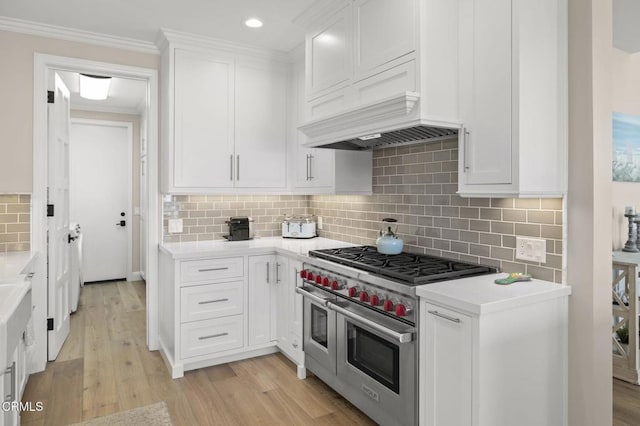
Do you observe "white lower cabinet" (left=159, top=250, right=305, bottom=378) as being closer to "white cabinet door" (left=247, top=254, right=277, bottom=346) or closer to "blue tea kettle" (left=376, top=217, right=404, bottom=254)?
"white cabinet door" (left=247, top=254, right=277, bottom=346)

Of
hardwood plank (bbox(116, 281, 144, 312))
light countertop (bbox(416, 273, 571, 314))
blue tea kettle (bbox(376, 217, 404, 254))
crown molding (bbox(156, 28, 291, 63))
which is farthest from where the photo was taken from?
hardwood plank (bbox(116, 281, 144, 312))

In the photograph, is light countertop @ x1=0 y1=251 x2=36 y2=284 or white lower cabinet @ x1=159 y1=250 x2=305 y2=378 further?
white lower cabinet @ x1=159 y1=250 x2=305 y2=378

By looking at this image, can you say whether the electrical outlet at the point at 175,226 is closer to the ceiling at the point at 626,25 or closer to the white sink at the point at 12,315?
the white sink at the point at 12,315

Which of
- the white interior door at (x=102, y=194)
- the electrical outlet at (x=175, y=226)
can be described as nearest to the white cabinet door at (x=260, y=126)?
the electrical outlet at (x=175, y=226)

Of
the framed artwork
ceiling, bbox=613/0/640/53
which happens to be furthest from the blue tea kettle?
the framed artwork

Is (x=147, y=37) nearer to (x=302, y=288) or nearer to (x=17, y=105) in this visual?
(x=17, y=105)

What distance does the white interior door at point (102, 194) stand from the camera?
6.20 m

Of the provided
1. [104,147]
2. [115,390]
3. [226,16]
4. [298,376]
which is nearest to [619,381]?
[298,376]

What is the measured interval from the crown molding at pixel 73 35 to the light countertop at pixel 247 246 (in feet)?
5.46

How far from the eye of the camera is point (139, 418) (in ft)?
8.44

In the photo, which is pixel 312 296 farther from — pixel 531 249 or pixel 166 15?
pixel 166 15

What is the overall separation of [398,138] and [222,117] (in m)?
1.63

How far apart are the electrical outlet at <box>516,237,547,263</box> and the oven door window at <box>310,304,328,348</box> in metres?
1.24

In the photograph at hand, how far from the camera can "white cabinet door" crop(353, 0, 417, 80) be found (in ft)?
7.16
